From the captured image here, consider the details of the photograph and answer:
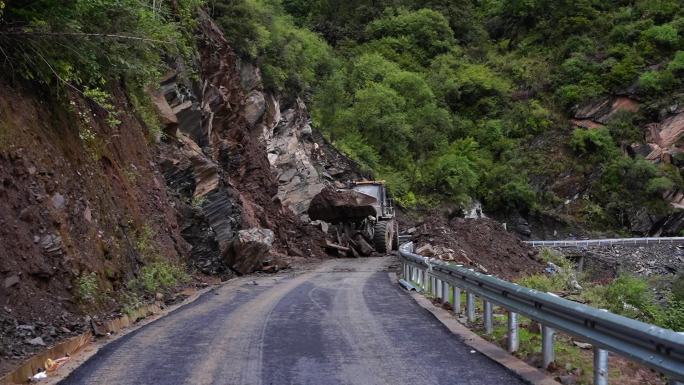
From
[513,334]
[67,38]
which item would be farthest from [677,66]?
[67,38]

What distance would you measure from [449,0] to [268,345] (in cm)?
9177

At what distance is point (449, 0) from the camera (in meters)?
92.2

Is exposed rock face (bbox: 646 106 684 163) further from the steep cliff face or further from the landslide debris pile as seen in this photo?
the steep cliff face

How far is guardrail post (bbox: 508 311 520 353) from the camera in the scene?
22.6 feet

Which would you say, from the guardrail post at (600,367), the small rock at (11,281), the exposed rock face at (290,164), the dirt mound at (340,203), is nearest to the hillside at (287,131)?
the small rock at (11,281)

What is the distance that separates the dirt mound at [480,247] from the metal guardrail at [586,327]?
37.7 ft

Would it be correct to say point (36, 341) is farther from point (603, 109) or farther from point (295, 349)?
point (603, 109)

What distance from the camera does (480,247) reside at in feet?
85.1

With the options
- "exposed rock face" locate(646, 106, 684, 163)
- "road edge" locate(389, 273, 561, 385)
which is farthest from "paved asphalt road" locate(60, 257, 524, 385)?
"exposed rock face" locate(646, 106, 684, 163)

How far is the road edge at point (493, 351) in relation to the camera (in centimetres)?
569

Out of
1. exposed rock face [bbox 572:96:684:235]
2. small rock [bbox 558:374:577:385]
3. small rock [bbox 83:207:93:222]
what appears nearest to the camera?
small rock [bbox 558:374:577:385]

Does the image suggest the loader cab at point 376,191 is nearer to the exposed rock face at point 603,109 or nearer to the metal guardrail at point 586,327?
the metal guardrail at point 586,327

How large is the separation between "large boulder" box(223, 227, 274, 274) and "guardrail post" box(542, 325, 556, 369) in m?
14.8

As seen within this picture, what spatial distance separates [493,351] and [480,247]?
1950 centimetres
